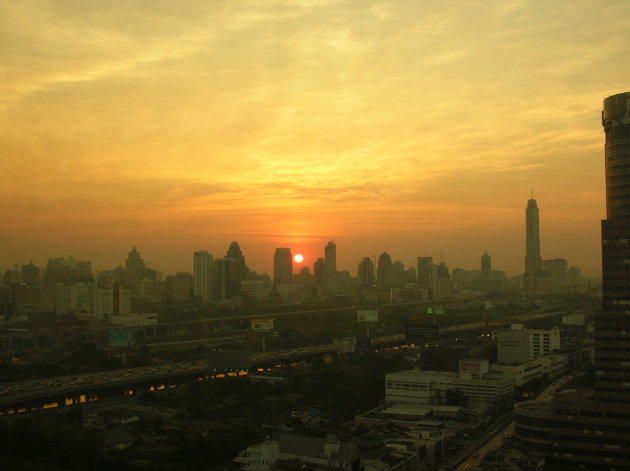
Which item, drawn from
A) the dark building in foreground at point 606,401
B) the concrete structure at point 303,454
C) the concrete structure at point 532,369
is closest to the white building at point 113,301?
the concrete structure at point 532,369

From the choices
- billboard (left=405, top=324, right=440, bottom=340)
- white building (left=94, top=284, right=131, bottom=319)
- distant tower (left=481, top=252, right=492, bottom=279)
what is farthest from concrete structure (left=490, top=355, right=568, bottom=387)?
distant tower (left=481, top=252, right=492, bottom=279)

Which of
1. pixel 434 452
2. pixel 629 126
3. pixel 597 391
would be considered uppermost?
pixel 629 126

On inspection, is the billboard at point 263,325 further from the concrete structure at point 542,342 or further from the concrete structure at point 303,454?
the concrete structure at point 303,454

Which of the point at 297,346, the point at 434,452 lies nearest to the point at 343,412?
the point at 434,452

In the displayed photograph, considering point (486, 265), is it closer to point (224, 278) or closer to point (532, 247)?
point (532, 247)

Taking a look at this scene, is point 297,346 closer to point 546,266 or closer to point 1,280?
point 1,280

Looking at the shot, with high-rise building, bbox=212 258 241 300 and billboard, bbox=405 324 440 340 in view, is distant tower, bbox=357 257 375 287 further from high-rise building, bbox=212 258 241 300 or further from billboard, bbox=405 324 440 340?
billboard, bbox=405 324 440 340
